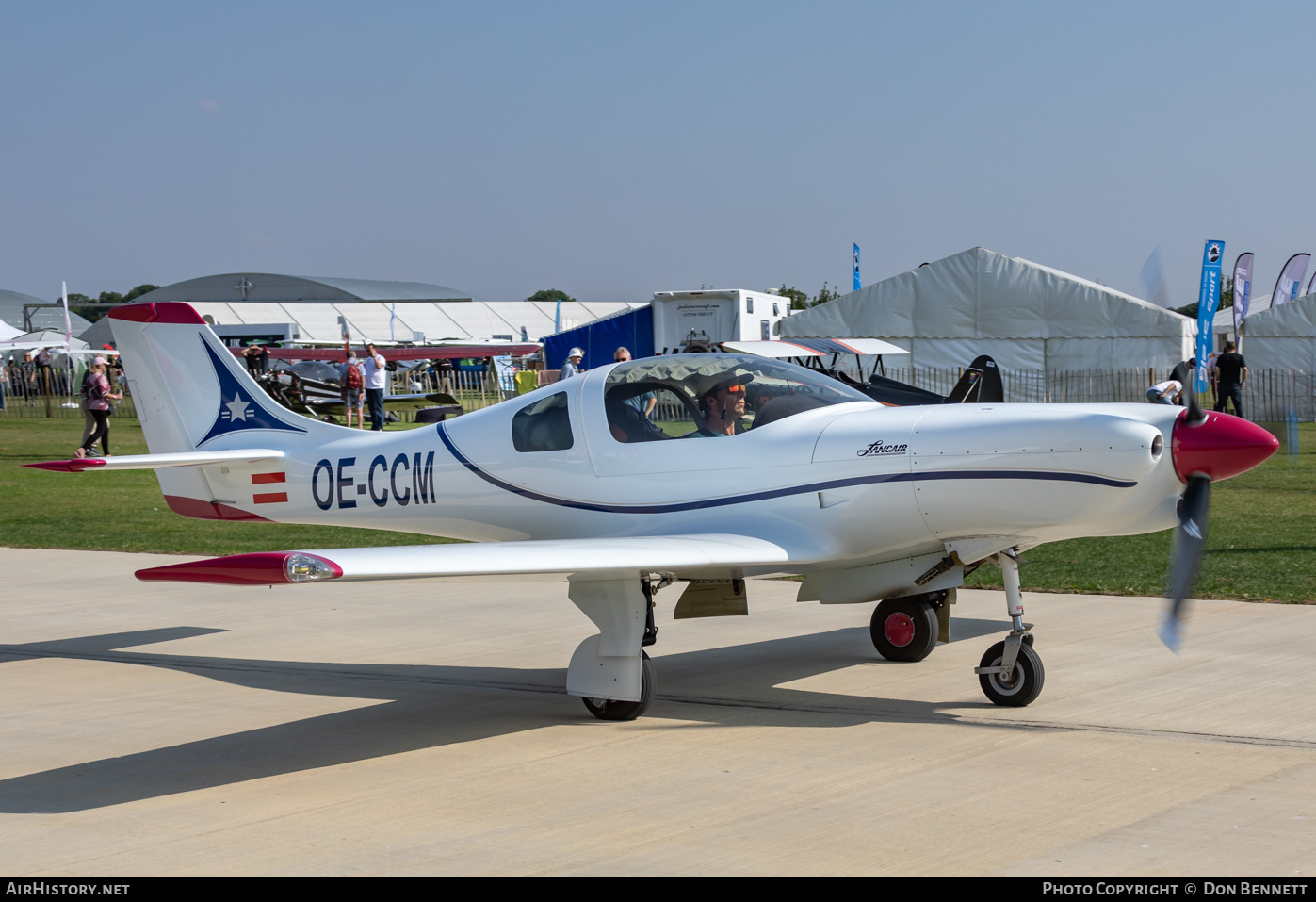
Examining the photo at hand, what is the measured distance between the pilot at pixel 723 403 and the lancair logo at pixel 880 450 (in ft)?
2.38

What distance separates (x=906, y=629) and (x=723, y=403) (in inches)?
73.4

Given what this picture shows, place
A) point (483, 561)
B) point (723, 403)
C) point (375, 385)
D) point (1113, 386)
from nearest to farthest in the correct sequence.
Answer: point (483, 561) → point (723, 403) → point (375, 385) → point (1113, 386)

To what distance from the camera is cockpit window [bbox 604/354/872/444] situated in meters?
6.86

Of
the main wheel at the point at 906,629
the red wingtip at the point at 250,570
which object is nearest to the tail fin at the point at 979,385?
the main wheel at the point at 906,629

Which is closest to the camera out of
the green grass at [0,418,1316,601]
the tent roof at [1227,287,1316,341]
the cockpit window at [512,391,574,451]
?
the cockpit window at [512,391,574,451]

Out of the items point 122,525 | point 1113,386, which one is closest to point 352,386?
point 122,525

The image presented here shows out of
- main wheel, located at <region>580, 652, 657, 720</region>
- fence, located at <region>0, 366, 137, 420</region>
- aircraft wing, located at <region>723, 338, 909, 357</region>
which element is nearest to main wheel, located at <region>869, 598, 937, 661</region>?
main wheel, located at <region>580, 652, 657, 720</region>

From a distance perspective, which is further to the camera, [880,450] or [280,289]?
[280,289]

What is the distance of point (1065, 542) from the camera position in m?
12.2

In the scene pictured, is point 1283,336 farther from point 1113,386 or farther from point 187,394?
point 187,394

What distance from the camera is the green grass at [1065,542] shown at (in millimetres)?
9859

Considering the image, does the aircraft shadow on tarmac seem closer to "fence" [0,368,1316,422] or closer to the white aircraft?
the white aircraft

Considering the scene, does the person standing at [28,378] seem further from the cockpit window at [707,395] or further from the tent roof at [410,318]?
the cockpit window at [707,395]

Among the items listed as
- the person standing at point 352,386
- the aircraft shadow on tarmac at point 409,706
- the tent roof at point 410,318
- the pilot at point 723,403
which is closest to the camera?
the aircraft shadow on tarmac at point 409,706
